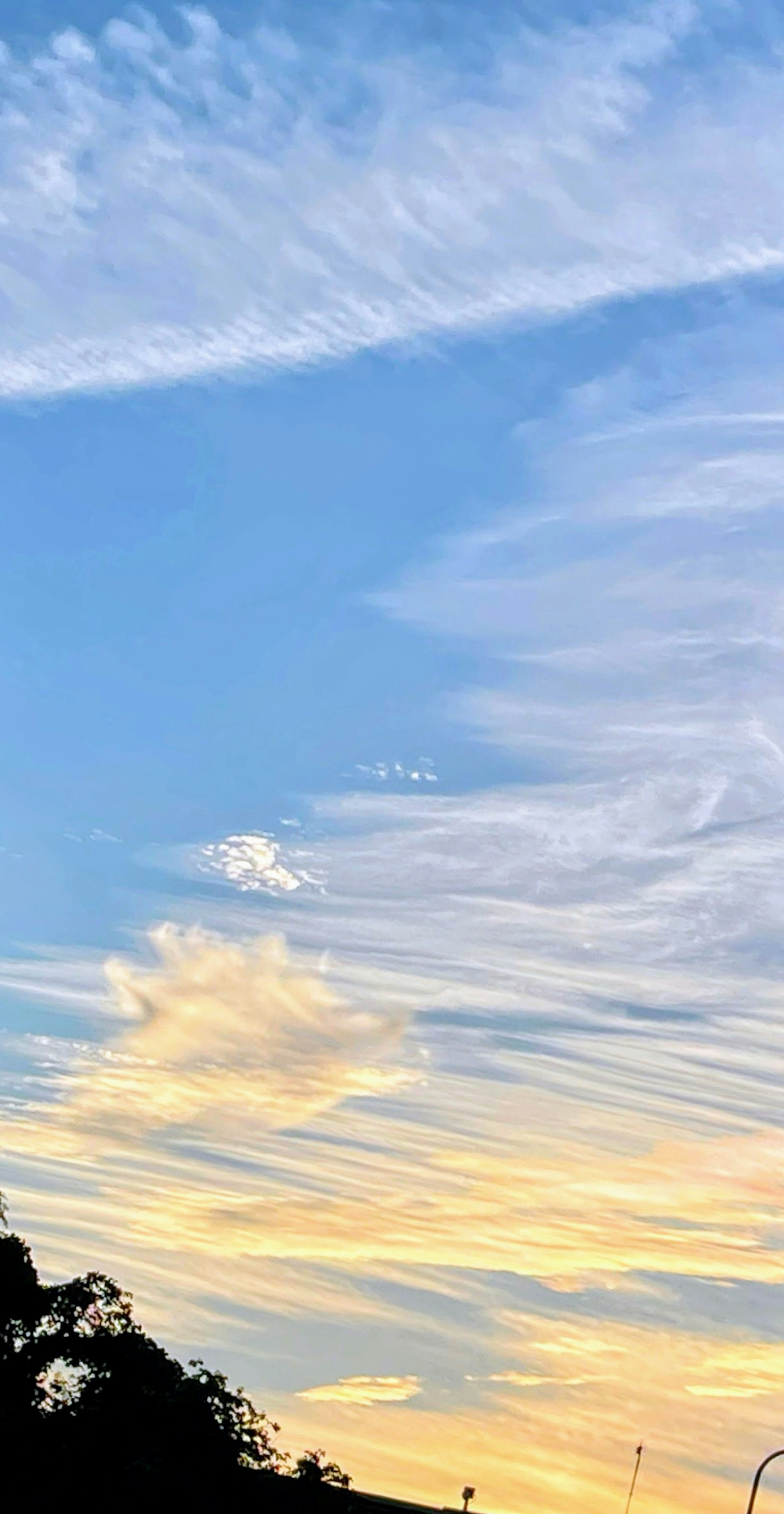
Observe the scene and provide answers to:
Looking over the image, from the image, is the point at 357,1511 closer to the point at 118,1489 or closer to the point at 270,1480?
the point at 270,1480

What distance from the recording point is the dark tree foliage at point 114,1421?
59.2 meters

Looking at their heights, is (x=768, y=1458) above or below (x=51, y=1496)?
above

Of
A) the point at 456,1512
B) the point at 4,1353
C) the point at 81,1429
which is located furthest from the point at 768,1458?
the point at 456,1512

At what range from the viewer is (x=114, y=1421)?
200 feet

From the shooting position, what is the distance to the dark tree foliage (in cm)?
5916

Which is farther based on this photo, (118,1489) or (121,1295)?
(121,1295)

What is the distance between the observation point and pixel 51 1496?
191 ft

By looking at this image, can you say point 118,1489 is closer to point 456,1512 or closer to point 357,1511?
point 357,1511

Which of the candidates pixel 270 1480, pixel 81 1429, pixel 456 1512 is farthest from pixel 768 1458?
pixel 456 1512

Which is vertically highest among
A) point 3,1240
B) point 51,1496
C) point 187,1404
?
Result: point 3,1240

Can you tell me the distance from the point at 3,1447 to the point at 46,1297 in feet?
20.0

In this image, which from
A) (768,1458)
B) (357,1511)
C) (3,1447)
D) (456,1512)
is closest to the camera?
(768,1458)

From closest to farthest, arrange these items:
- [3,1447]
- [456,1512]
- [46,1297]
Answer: [3,1447] < [46,1297] < [456,1512]

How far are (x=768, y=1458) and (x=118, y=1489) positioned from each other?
73.2 feet
